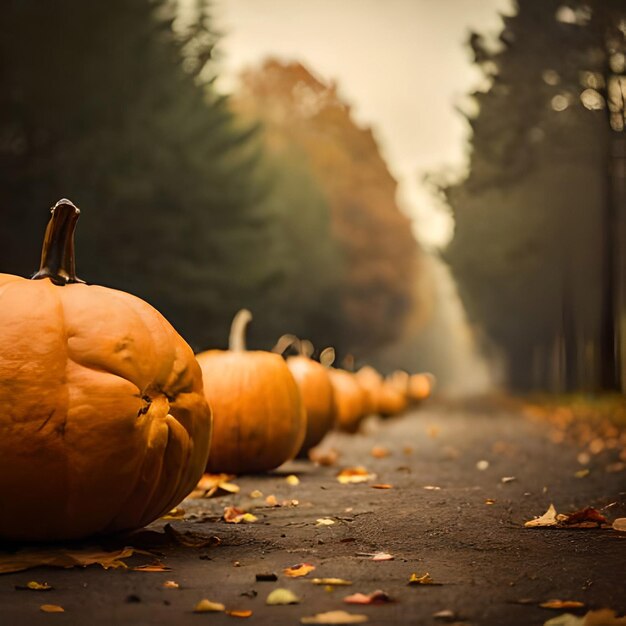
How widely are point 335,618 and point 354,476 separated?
4829 mm

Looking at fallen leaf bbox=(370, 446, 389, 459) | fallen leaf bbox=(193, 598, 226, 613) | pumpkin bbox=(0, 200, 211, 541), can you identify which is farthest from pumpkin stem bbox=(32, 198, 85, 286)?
fallen leaf bbox=(370, 446, 389, 459)

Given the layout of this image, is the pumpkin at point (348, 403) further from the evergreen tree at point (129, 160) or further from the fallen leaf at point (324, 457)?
the evergreen tree at point (129, 160)

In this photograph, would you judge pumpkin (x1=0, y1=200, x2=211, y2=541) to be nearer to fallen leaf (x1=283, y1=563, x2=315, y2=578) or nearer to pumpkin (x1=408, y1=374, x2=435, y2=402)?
fallen leaf (x1=283, y1=563, x2=315, y2=578)

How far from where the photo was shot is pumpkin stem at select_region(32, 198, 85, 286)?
447 cm

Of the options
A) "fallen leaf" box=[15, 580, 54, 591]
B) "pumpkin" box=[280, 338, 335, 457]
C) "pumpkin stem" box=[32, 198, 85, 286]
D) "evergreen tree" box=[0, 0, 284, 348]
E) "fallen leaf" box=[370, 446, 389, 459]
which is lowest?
"fallen leaf" box=[370, 446, 389, 459]

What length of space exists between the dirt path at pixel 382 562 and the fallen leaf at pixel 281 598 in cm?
4

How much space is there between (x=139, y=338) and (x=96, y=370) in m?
0.25

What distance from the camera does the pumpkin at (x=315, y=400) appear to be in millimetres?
9961

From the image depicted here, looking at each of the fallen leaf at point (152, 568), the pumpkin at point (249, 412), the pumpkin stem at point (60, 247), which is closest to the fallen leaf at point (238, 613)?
the fallen leaf at point (152, 568)

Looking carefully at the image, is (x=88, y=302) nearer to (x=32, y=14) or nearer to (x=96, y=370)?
(x=96, y=370)

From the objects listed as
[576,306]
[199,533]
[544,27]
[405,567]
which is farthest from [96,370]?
[576,306]

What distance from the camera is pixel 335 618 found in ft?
9.73

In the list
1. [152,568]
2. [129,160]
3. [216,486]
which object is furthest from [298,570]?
[129,160]

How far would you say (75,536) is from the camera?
13.9 ft
